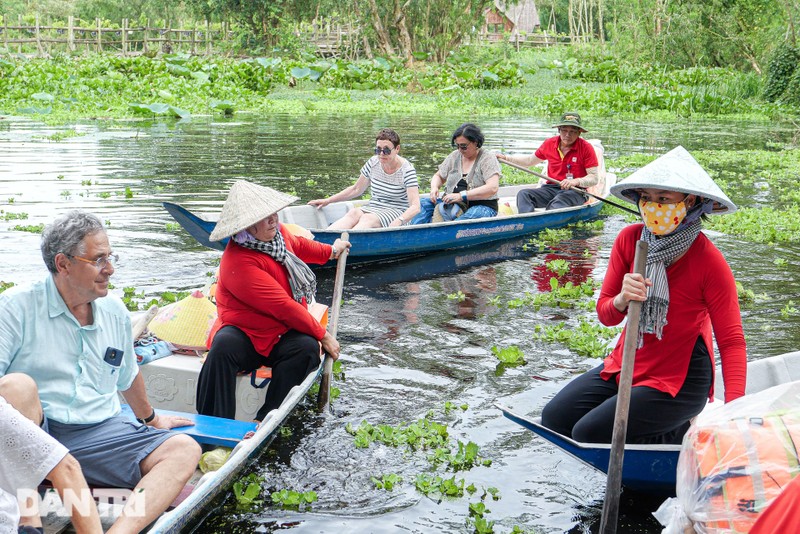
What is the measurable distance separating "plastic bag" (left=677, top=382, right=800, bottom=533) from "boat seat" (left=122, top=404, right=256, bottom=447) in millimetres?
2366

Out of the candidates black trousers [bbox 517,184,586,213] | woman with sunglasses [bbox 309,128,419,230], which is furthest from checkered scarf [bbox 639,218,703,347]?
black trousers [bbox 517,184,586,213]

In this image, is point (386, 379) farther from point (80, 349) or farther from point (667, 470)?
point (80, 349)

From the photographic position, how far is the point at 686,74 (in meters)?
34.7

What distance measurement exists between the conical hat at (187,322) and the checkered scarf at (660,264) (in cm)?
293

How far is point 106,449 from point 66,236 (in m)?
0.98

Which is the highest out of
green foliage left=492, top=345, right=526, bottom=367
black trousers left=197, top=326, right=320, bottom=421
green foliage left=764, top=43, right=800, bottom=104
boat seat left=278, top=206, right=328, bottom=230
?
green foliage left=764, top=43, right=800, bottom=104

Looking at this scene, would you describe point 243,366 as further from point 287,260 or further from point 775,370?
point 775,370

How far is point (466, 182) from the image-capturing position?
10.6 metres

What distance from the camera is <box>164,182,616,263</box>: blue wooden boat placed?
30.0ft

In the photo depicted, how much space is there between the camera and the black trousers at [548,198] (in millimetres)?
11969

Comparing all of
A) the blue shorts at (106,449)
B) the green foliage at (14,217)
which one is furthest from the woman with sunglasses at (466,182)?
the blue shorts at (106,449)

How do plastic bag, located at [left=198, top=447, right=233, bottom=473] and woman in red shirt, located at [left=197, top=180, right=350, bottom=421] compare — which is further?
woman in red shirt, located at [left=197, top=180, right=350, bottom=421]

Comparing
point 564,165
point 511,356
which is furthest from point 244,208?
point 564,165

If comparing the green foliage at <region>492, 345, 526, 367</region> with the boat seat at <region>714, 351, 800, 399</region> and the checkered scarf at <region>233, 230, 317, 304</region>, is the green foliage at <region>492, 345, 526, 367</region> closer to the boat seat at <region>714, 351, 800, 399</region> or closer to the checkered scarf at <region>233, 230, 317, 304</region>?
the checkered scarf at <region>233, 230, 317, 304</region>
